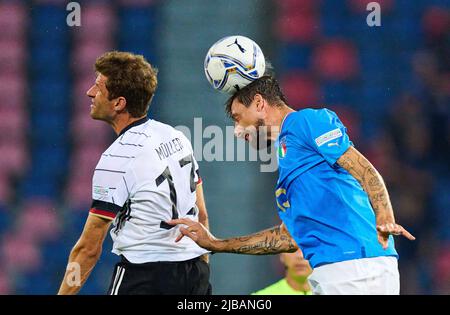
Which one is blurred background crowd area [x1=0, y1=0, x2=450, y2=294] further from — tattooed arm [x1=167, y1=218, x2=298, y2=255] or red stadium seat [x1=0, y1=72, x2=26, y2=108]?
tattooed arm [x1=167, y1=218, x2=298, y2=255]

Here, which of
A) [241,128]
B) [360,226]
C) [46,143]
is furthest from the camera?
[46,143]

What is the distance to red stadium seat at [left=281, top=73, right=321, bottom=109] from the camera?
812 cm

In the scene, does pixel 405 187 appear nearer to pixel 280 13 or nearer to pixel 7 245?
pixel 280 13

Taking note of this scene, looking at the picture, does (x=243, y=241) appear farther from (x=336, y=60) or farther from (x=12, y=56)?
(x=12, y=56)

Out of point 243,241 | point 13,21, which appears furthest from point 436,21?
point 243,241

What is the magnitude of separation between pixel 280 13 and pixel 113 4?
163cm

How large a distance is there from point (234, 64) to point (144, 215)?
2.73ft

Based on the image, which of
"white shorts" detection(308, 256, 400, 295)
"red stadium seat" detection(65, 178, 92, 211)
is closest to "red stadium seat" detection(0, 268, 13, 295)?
"red stadium seat" detection(65, 178, 92, 211)

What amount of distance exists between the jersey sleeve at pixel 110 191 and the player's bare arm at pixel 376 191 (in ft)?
3.44

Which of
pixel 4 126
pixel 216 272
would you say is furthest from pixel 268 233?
pixel 4 126

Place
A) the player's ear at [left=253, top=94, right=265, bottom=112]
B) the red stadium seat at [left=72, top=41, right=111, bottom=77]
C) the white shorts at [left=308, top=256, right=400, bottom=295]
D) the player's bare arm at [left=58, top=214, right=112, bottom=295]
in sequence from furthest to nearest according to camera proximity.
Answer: the red stadium seat at [left=72, top=41, right=111, bottom=77]
the player's bare arm at [left=58, top=214, right=112, bottom=295]
the player's ear at [left=253, top=94, right=265, bottom=112]
the white shorts at [left=308, top=256, right=400, bottom=295]

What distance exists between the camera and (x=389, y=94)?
26.9ft

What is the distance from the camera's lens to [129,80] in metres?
4.35

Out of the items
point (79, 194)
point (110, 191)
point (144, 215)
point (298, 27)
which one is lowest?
point (79, 194)
